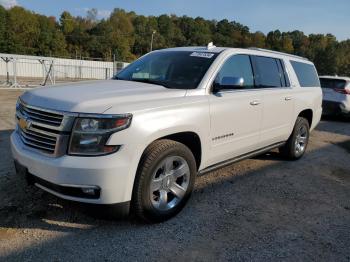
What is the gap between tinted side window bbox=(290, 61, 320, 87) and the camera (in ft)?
20.9

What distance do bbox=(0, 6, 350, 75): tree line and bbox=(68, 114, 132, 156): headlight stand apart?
6136 cm

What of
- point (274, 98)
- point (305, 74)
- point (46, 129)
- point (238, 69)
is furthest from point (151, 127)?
point (305, 74)

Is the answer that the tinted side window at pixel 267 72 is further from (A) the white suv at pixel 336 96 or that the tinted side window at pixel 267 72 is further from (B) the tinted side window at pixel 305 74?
(A) the white suv at pixel 336 96

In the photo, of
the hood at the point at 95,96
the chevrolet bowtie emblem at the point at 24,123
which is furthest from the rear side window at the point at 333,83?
the chevrolet bowtie emblem at the point at 24,123

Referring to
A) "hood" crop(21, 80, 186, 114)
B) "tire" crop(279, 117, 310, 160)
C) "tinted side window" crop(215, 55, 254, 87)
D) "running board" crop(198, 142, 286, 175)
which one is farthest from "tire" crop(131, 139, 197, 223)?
"tire" crop(279, 117, 310, 160)

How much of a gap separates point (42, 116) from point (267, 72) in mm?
3357

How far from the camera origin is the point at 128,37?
9456 centimetres

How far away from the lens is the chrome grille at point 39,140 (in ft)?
10.7

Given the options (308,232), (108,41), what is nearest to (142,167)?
(308,232)

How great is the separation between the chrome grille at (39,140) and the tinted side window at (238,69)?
6.56 feet

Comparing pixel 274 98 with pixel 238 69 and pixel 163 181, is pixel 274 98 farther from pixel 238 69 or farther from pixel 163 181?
pixel 163 181

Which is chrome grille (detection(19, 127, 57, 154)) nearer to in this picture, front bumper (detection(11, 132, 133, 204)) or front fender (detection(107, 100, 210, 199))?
front bumper (detection(11, 132, 133, 204))

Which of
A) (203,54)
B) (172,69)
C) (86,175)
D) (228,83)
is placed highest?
(203,54)

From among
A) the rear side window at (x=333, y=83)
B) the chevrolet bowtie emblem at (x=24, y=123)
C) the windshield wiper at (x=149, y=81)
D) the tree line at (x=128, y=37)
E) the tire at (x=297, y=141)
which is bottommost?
the tire at (x=297, y=141)
